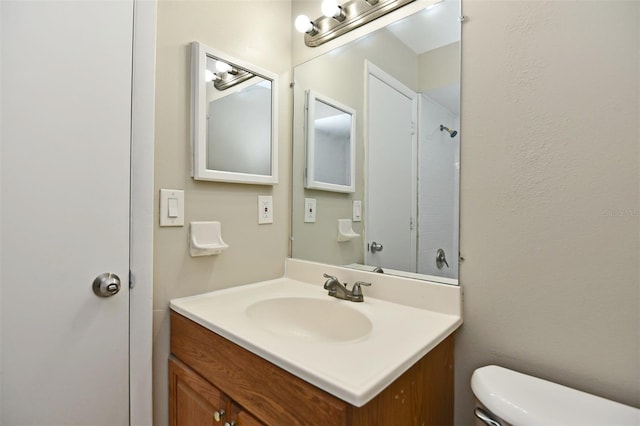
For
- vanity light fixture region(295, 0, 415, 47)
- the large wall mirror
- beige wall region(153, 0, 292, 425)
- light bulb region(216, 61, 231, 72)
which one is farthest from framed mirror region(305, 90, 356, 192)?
light bulb region(216, 61, 231, 72)

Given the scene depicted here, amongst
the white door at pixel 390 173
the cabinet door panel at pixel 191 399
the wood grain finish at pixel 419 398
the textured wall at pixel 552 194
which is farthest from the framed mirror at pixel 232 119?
the wood grain finish at pixel 419 398

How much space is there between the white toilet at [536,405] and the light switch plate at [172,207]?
1.05 metres

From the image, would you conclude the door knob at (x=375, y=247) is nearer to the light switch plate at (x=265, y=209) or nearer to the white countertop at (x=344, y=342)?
the white countertop at (x=344, y=342)

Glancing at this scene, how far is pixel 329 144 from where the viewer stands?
140cm

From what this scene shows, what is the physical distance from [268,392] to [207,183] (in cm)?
77

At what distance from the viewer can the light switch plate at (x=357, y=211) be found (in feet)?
→ 4.26

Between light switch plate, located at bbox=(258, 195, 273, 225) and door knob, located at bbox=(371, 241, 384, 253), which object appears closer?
door knob, located at bbox=(371, 241, 384, 253)

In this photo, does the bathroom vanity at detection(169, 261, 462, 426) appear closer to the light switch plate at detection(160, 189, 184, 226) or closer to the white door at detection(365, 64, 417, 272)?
the white door at detection(365, 64, 417, 272)

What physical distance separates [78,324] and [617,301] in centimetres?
145

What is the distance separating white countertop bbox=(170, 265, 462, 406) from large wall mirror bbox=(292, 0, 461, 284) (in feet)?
0.53

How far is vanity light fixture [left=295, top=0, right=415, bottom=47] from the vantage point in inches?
45.7

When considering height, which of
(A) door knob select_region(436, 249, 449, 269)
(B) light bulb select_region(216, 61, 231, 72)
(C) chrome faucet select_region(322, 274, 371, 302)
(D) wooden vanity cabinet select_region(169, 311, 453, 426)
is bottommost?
(D) wooden vanity cabinet select_region(169, 311, 453, 426)

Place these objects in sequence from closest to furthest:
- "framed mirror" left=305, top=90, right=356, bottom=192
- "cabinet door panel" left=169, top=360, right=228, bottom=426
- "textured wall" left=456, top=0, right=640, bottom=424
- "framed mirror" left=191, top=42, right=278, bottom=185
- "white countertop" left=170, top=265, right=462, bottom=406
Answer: "white countertop" left=170, top=265, right=462, bottom=406, "textured wall" left=456, top=0, right=640, bottom=424, "cabinet door panel" left=169, top=360, right=228, bottom=426, "framed mirror" left=191, top=42, right=278, bottom=185, "framed mirror" left=305, top=90, right=356, bottom=192

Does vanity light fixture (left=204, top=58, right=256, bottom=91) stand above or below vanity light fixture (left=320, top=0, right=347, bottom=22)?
below
